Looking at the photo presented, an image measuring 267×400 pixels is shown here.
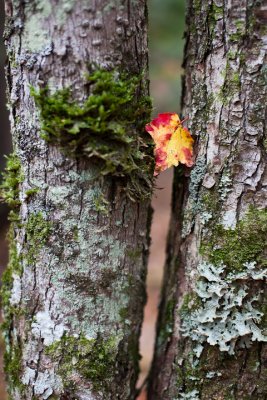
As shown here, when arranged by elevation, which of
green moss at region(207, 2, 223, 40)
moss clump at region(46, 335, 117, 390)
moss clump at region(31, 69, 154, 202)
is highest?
green moss at region(207, 2, 223, 40)

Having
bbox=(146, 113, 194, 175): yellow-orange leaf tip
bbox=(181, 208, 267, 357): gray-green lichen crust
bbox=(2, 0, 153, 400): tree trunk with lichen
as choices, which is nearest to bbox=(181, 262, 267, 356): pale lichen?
bbox=(181, 208, 267, 357): gray-green lichen crust

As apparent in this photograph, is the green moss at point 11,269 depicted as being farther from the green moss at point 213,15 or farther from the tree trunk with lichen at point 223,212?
the green moss at point 213,15

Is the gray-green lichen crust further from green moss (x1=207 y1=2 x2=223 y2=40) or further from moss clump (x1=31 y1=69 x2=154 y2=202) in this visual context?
green moss (x1=207 y1=2 x2=223 y2=40)

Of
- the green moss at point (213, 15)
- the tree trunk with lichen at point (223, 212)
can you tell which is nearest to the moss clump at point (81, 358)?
the tree trunk with lichen at point (223, 212)

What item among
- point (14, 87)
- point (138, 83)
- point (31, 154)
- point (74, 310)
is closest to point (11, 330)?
point (74, 310)

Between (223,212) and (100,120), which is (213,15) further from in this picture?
(223,212)

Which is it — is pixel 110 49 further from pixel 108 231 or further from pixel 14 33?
pixel 108 231

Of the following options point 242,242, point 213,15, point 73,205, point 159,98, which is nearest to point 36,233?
Answer: point 73,205
